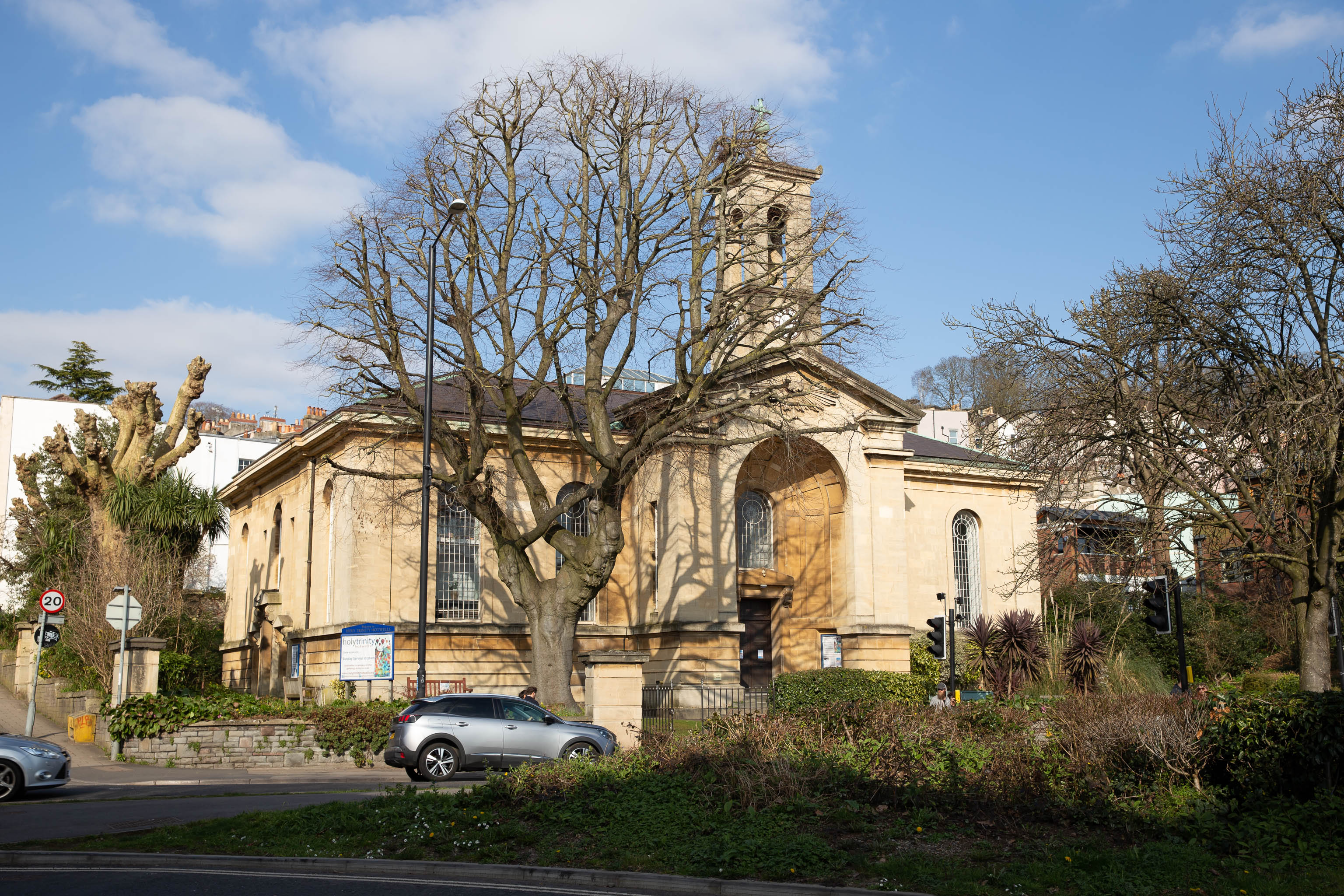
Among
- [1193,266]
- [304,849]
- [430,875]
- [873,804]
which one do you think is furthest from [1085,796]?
[1193,266]

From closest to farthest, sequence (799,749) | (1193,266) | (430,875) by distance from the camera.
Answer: (430,875) < (799,749) < (1193,266)

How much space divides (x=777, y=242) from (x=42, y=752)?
2079 centimetres

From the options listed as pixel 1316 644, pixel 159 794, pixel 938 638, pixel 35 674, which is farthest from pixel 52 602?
pixel 1316 644

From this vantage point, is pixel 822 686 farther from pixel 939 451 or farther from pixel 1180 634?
pixel 939 451

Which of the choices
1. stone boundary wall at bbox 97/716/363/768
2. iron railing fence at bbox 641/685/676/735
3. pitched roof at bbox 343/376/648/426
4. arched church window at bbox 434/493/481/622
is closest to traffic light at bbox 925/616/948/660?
iron railing fence at bbox 641/685/676/735

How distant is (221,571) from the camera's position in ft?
212

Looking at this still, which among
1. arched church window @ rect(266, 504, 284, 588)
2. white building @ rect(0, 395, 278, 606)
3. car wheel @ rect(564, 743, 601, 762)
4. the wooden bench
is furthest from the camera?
white building @ rect(0, 395, 278, 606)

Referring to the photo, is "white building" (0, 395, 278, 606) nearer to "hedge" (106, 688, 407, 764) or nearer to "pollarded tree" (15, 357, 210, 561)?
"pollarded tree" (15, 357, 210, 561)

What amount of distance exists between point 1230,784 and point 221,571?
205 ft

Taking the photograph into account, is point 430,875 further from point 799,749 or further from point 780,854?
point 799,749

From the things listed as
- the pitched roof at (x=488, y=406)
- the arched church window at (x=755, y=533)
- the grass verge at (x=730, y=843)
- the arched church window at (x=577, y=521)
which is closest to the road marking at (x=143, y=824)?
the grass verge at (x=730, y=843)

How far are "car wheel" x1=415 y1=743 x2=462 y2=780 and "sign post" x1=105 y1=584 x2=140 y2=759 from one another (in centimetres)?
678

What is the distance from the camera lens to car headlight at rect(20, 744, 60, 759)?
15.6 metres

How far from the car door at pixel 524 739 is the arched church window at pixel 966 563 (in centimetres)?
2389
